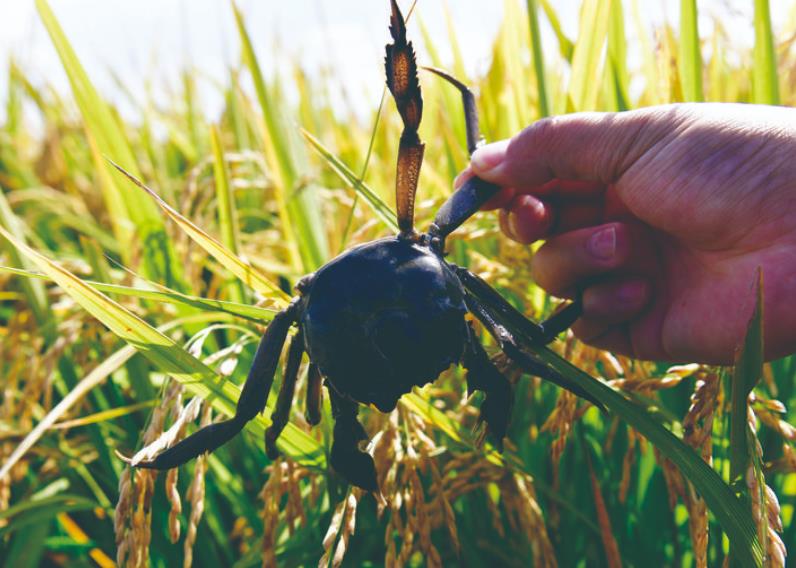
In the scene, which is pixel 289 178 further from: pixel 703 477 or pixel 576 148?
pixel 703 477

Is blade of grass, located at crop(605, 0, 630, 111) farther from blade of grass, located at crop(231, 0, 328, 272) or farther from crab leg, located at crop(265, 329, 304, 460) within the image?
crab leg, located at crop(265, 329, 304, 460)

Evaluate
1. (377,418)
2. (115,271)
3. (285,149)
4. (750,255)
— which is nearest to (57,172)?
(115,271)

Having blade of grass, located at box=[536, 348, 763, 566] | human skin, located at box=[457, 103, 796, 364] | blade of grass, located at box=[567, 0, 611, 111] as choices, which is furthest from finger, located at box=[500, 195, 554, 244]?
blade of grass, located at box=[536, 348, 763, 566]

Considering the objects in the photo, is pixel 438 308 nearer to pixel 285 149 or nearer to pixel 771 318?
pixel 771 318

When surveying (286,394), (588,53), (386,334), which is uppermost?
(588,53)

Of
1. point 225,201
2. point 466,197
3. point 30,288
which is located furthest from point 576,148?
point 30,288

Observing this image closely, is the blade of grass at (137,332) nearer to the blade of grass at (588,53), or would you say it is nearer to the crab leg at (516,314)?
the crab leg at (516,314)

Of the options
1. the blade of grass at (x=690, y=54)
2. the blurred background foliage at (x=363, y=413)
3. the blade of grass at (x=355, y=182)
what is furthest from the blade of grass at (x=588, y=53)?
the blade of grass at (x=355, y=182)
